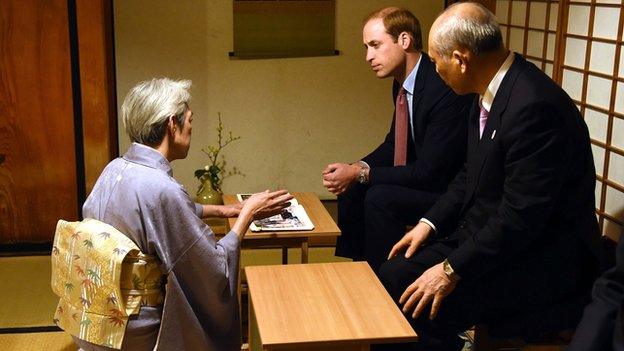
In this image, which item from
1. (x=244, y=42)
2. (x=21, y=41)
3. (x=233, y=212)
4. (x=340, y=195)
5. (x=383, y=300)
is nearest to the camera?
(x=383, y=300)

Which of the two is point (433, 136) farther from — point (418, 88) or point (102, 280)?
point (102, 280)

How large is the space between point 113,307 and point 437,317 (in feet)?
3.48

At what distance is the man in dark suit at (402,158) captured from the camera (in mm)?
3381

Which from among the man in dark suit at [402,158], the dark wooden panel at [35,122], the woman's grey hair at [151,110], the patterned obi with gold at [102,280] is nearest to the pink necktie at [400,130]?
the man in dark suit at [402,158]

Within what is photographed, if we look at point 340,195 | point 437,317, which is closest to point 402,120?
point 340,195

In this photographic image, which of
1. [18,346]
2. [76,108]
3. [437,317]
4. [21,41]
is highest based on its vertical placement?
[21,41]

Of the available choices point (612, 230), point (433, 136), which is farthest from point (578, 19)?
point (612, 230)

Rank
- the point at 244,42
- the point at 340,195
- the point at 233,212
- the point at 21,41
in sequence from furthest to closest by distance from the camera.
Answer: the point at 244,42 < the point at 21,41 < the point at 340,195 < the point at 233,212

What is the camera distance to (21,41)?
4.43 meters

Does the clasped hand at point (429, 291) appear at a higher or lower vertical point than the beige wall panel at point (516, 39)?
lower

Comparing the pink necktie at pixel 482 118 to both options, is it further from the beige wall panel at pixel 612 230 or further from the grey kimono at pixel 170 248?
the grey kimono at pixel 170 248

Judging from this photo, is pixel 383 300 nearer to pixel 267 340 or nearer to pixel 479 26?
pixel 267 340

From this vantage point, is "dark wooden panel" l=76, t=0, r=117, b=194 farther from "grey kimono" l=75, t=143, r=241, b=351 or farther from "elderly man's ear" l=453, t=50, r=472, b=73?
"elderly man's ear" l=453, t=50, r=472, b=73

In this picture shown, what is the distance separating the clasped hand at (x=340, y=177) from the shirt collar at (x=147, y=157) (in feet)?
3.45
